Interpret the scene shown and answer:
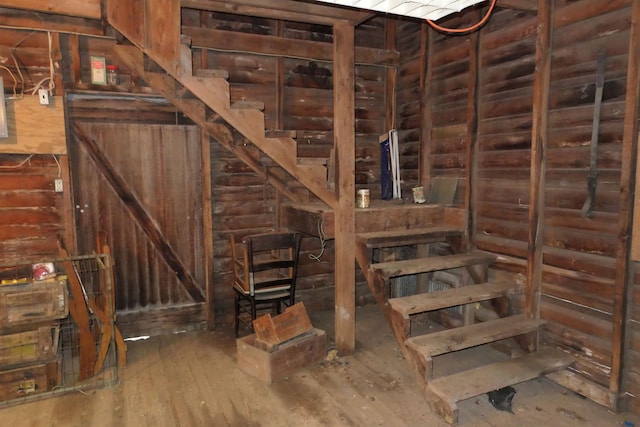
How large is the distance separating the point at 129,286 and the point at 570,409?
3682mm

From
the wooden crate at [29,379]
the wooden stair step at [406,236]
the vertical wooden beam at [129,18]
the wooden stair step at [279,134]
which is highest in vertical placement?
the vertical wooden beam at [129,18]

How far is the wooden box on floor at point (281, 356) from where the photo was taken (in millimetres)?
3178

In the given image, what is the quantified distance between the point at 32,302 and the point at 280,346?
1742 millimetres

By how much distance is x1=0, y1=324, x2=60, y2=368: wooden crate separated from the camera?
9.64 ft

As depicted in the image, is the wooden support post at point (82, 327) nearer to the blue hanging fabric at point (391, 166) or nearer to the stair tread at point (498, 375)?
the stair tread at point (498, 375)

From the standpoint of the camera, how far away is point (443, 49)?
13.4 ft

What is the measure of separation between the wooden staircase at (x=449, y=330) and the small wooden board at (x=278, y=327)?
25.2 inches

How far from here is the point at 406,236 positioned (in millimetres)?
3607

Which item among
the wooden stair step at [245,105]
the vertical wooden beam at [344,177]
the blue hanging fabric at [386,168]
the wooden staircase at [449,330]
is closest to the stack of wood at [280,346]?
the vertical wooden beam at [344,177]

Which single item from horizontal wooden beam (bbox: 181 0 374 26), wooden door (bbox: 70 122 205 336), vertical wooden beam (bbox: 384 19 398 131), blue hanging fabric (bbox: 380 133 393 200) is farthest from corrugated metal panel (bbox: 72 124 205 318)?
vertical wooden beam (bbox: 384 19 398 131)

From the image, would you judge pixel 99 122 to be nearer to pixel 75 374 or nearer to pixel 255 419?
pixel 75 374

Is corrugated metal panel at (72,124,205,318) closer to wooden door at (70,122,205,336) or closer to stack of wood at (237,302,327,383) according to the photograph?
wooden door at (70,122,205,336)

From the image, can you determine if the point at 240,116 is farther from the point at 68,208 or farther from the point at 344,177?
the point at 68,208

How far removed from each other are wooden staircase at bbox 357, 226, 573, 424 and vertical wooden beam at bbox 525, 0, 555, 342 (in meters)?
0.17
